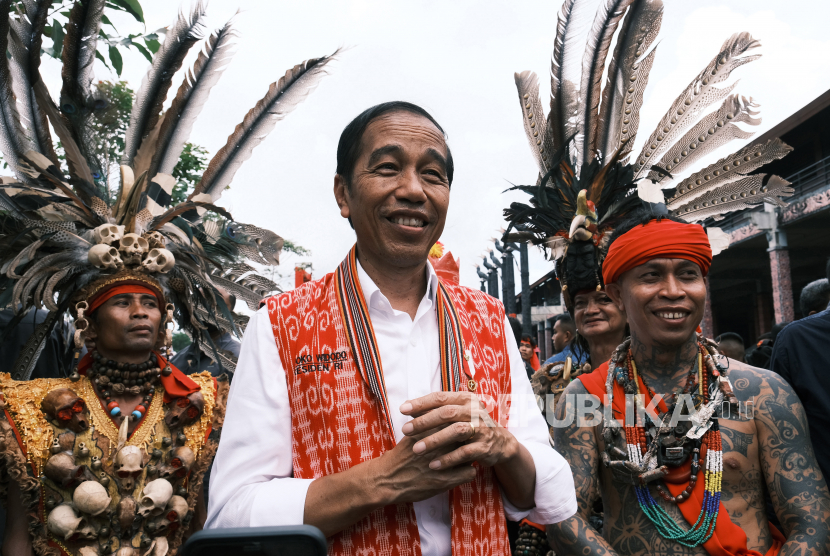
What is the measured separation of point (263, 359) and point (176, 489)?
1.86 meters

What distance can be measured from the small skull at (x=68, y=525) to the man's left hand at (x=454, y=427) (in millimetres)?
2172

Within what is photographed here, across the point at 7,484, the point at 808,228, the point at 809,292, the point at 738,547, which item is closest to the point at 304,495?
the point at 738,547

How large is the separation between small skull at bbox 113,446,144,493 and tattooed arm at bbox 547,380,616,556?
6.27ft

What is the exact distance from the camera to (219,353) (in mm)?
4078

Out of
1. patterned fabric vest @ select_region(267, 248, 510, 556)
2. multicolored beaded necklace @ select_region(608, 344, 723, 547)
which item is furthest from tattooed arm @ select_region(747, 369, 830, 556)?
patterned fabric vest @ select_region(267, 248, 510, 556)

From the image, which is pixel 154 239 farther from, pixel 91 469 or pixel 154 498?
pixel 154 498

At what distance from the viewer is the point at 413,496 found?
1.45 m

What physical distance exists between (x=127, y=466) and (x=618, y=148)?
298 centimetres

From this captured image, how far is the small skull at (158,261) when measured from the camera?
3.33 meters

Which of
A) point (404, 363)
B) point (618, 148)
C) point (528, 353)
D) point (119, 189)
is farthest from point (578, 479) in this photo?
point (528, 353)

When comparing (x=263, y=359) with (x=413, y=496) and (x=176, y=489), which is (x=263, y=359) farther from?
(x=176, y=489)

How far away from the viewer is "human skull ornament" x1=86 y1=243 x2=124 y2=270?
3238 mm

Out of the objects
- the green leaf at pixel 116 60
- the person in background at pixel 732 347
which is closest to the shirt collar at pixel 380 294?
the green leaf at pixel 116 60

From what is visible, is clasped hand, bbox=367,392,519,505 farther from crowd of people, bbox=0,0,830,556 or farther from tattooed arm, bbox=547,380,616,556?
tattooed arm, bbox=547,380,616,556
